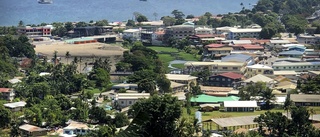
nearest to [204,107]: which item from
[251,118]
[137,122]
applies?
[251,118]

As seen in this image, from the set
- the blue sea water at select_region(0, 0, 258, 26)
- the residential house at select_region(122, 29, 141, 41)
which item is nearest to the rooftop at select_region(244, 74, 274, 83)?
the residential house at select_region(122, 29, 141, 41)

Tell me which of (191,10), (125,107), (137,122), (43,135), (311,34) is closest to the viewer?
(137,122)

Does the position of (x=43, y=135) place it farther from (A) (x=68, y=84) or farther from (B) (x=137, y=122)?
(B) (x=137, y=122)

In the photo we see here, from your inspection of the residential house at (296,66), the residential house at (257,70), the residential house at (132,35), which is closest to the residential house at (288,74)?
the residential house at (257,70)

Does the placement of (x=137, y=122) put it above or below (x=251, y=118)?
above

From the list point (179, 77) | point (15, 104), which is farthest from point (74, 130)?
point (179, 77)

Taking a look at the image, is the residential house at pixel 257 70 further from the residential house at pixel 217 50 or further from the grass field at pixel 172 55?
the residential house at pixel 217 50
